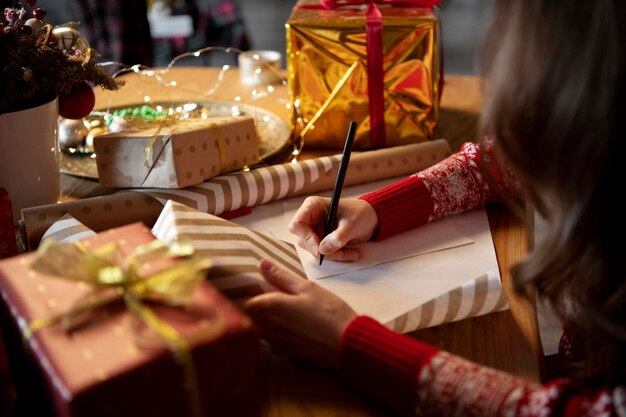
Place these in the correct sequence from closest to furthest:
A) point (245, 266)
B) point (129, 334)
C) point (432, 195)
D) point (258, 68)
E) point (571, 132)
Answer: point (129, 334) → point (571, 132) → point (245, 266) → point (432, 195) → point (258, 68)

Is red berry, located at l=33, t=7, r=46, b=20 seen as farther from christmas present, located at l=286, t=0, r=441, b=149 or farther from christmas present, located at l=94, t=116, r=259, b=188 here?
christmas present, located at l=286, t=0, r=441, b=149

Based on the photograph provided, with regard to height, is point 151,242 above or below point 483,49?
below

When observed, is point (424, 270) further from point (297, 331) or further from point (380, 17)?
point (380, 17)

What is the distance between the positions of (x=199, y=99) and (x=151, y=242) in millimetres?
888

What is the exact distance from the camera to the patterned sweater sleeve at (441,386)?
2.05 ft

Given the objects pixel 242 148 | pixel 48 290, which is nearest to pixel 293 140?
pixel 242 148

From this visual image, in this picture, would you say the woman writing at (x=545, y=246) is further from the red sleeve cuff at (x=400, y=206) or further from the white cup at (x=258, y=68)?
the white cup at (x=258, y=68)

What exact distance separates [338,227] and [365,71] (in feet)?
1.45

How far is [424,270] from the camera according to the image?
0.94 metres

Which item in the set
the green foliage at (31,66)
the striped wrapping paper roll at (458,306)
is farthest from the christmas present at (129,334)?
the green foliage at (31,66)

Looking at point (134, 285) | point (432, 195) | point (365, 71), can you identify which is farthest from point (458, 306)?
point (365, 71)

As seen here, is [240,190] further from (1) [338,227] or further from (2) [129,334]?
(2) [129,334]

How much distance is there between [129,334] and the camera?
0.55 m

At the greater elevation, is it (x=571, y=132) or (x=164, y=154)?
(x=571, y=132)
